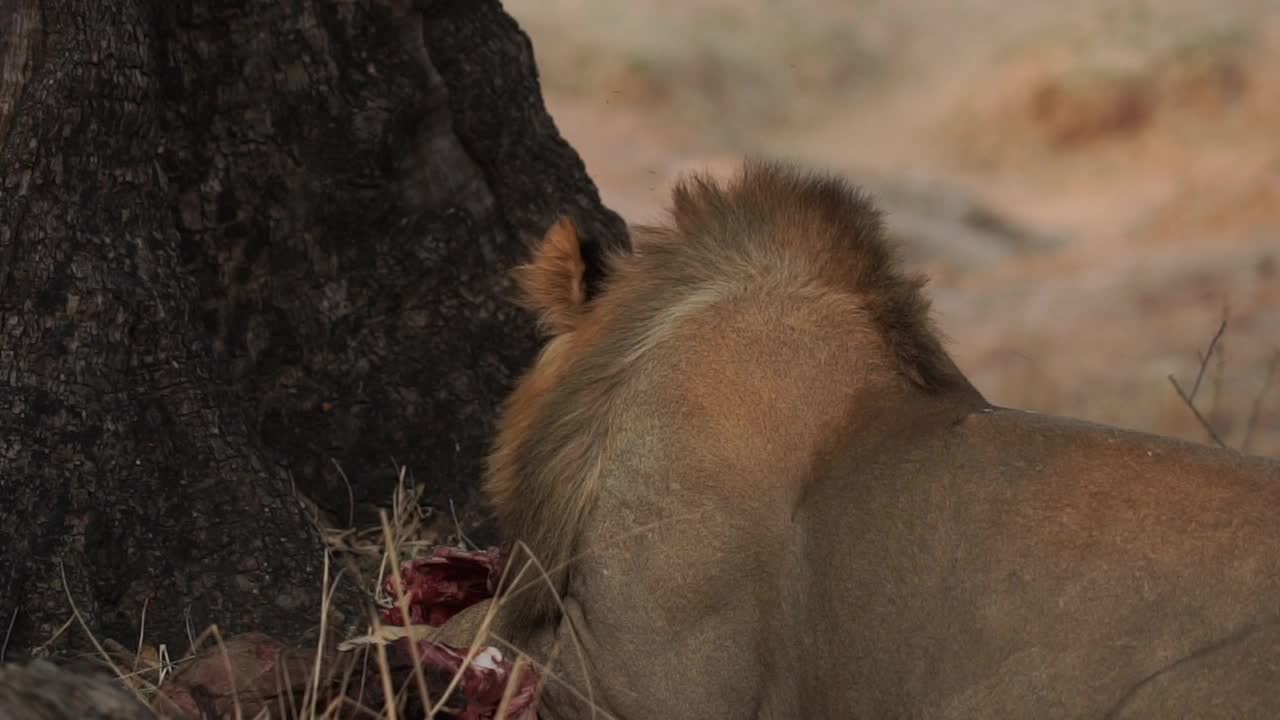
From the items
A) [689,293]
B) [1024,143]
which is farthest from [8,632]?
[1024,143]

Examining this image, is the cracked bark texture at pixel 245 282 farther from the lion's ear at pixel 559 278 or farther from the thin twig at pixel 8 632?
the lion's ear at pixel 559 278

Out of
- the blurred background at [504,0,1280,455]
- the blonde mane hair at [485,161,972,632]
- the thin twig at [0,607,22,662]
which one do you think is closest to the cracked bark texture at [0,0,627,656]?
the thin twig at [0,607,22,662]

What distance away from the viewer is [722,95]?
20266 millimetres

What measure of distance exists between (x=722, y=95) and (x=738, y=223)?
1656cm

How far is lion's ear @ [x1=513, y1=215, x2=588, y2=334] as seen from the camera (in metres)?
4.06

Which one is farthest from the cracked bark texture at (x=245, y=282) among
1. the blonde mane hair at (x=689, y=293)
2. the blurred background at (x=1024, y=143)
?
the blurred background at (x=1024, y=143)

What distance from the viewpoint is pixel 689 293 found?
3859 millimetres

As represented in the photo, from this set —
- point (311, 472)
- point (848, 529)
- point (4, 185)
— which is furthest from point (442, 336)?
point (848, 529)

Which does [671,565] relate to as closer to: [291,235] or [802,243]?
[802,243]

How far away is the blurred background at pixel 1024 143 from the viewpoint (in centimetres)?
1123

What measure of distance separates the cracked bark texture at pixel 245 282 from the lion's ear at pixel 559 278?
758 mm

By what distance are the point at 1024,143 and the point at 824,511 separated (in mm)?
14822

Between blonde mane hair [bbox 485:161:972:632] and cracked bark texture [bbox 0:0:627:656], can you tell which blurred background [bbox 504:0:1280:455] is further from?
blonde mane hair [bbox 485:161:972:632]

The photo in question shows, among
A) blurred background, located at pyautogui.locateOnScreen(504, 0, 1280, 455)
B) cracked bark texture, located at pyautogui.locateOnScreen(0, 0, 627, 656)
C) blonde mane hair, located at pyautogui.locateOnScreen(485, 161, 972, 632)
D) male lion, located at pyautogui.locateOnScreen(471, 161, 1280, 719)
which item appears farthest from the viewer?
blurred background, located at pyautogui.locateOnScreen(504, 0, 1280, 455)
